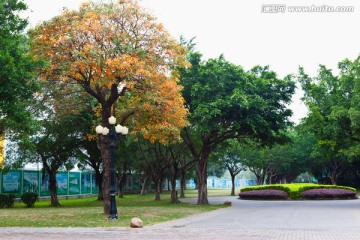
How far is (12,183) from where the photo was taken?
3628 cm

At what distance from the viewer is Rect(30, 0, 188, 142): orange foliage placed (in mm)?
17141

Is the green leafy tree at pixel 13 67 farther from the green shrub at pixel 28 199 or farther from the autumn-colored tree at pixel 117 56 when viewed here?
the green shrub at pixel 28 199

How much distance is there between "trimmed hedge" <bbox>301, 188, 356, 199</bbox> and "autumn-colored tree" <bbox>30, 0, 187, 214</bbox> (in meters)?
20.9

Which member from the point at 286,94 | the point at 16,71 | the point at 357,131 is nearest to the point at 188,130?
the point at 286,94

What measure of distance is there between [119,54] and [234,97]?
30.4ft

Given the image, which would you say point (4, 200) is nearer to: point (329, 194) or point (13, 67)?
point (13, 67)

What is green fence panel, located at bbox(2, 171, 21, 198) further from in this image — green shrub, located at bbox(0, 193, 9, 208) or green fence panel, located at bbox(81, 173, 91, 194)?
green fence panel, located at bbox(81, 173, 91, 194)

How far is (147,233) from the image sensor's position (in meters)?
13.0

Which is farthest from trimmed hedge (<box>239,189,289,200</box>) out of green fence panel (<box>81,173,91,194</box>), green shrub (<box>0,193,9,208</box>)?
green fence panel (<box>81,173,91,194</box>)

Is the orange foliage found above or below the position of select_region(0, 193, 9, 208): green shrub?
above

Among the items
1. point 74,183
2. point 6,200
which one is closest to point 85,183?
point 74,183

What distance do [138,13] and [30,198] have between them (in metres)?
18.1

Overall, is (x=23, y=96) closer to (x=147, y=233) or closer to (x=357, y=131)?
→ (x=147, y=233)

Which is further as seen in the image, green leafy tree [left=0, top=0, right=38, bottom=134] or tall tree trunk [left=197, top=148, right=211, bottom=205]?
tall tree trunk [left=197, top=148, right=211, bottom=205]
